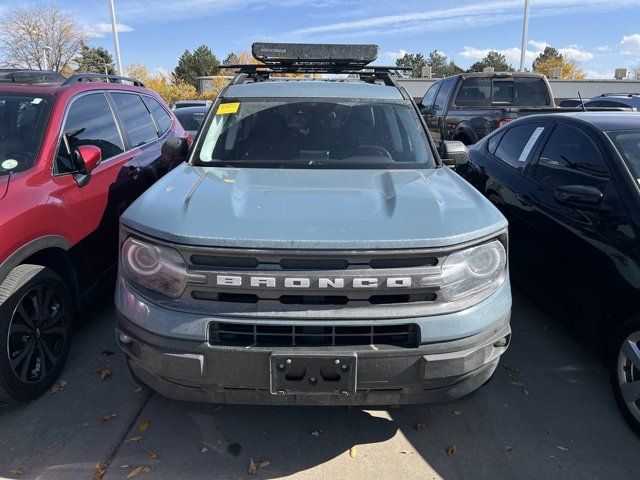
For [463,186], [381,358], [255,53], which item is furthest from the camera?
[255,53]

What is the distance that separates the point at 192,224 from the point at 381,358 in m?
1.06

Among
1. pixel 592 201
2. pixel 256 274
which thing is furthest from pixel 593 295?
pixel 256 274

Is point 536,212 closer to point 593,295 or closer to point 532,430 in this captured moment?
point 593,295

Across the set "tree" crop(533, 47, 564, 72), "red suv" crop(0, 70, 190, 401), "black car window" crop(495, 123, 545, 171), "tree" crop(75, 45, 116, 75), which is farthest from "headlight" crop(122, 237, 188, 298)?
"tree" crop(533, 47, 564, 72)

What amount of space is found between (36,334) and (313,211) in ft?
6.39

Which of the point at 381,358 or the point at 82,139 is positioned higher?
the point at 82,139

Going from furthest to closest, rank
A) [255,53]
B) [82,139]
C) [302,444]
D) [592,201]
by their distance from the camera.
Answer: [255,53] → [82,139] → [592,201] → [302,444]

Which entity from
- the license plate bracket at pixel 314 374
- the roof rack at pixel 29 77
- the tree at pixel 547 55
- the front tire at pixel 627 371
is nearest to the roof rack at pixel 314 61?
the roof rack at pixel 29 77

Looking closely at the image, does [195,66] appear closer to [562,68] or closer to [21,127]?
[562,68]

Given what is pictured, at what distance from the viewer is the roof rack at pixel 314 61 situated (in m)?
4.86

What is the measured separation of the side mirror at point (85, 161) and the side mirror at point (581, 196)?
3214 mm

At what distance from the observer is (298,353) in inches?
87.9

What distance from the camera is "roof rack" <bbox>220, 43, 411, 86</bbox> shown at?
15.9 feet

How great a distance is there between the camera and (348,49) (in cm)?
494
